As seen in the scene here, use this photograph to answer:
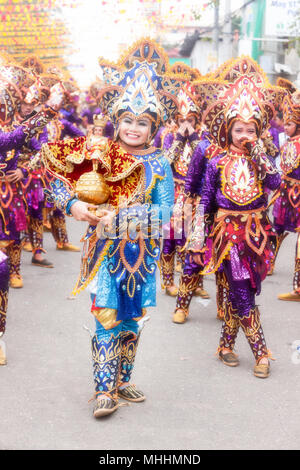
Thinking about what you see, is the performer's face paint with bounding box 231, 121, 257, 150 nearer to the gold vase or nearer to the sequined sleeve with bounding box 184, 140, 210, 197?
the sequined sleeve with bounding box 184, 140, 210, 197

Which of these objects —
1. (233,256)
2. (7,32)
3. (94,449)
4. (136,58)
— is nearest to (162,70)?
(136,58)

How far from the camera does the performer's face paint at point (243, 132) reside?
428 cm

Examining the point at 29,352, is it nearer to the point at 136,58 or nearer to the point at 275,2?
the point at 136,58

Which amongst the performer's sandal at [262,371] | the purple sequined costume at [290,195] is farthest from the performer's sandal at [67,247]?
the performer's sandal at [262,371]

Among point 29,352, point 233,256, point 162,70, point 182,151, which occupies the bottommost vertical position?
point 29,352

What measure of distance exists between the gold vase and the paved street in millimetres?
816

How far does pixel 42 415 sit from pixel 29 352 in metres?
1.17

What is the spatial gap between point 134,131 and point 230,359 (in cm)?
197

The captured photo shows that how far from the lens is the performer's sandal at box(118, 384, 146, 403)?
12.8 feet

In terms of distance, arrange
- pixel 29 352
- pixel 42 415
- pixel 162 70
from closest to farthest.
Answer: pixel 42 415, pixel 162 70, pixel 29 352

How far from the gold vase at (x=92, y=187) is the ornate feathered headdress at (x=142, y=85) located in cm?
53

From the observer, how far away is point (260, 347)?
4.44 meters

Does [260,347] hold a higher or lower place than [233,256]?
lower

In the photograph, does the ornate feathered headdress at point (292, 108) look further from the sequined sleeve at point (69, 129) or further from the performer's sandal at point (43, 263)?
the performer's sandal at point (43, 263)
